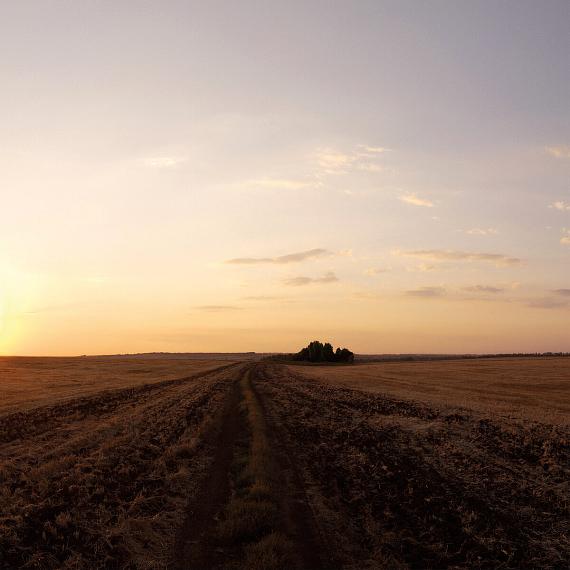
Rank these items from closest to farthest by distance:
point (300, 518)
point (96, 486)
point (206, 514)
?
point (300, 518) < point (206, 514) < point (96, 486)

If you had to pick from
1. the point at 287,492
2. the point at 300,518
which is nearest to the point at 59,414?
the point at 287,492

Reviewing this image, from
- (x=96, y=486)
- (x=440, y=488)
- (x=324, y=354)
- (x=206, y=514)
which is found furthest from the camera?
(x=324, y=354)

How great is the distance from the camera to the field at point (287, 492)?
347 inches

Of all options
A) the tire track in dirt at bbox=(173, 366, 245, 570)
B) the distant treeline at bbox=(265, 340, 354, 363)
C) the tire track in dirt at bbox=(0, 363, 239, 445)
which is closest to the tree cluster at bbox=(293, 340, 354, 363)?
the distant treeline at bbox=(265, 340, 354, 363)

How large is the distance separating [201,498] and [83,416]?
17511mm

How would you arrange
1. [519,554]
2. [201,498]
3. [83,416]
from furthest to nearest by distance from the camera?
[83,416]
[201,498]
[519,554]

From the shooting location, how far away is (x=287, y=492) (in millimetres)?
12125

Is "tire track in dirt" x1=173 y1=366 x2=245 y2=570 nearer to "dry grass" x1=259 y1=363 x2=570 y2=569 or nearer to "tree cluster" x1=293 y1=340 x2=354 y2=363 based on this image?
"dry grass" x1=259 y1=363 x2=570 y2=569

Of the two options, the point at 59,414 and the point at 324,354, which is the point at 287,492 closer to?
the point at 59,414

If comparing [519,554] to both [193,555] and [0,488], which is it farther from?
[0,488]

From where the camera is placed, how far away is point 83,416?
26516 millimetres

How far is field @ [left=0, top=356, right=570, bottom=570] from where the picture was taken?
880 centimetres

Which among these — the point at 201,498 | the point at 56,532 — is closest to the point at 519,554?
the point at 201,498

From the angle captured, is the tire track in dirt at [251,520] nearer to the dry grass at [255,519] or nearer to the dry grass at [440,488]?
the dry grass at [255,519]
